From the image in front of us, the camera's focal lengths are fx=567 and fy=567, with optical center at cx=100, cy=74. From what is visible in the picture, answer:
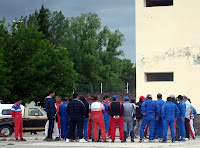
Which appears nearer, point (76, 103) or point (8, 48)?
point (76, 103)

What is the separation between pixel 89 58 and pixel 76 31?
4714mm

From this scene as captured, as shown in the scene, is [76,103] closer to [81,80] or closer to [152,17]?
[152,17]

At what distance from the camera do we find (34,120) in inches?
1252

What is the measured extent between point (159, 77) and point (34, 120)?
25.2ft

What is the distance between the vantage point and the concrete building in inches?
1238

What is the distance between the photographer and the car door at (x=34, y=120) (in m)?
31.6

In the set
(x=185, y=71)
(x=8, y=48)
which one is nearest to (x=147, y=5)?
(x=185, y=71)

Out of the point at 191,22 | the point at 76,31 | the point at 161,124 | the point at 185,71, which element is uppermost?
the point at 76,31

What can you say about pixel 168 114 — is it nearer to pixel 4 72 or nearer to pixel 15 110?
pixel 15 110

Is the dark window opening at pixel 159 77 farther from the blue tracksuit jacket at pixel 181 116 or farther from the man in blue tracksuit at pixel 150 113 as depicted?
the man in blue tracksuit at pixel 150 113

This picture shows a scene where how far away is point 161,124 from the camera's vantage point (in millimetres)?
23344

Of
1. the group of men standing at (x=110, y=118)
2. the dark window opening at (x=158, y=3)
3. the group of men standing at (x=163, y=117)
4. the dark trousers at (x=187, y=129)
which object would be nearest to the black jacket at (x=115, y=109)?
the group of men standing at (x=110, y=118)

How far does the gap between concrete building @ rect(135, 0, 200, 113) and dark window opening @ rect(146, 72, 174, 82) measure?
45cm

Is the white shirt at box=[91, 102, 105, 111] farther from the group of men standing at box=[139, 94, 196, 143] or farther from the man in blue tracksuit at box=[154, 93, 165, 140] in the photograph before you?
the man in blue tracksuit at box=[154, 93, 165, 140]
